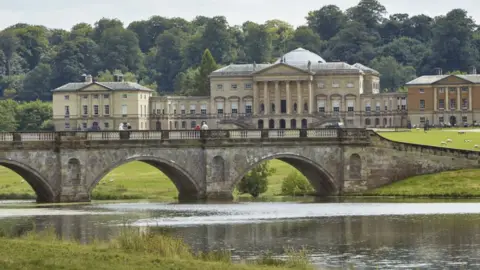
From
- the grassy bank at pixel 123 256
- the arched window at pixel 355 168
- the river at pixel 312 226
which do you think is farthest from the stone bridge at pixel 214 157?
the grassy bank at pixel 123 256

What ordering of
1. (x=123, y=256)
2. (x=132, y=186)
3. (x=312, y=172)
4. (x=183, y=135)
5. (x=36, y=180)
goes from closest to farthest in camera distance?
(x=123, y=256)
(x=36, y=180)
(x=183, y=135)
(x=312, y=172)
(x=132, y=186)

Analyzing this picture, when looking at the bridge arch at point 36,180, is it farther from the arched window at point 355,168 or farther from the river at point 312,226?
the arched window at point 355,168

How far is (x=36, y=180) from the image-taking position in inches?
3305

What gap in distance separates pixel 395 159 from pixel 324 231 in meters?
24.5

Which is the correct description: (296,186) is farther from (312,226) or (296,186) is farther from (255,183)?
(312,226)

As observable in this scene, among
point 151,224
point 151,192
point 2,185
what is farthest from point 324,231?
point 2,185

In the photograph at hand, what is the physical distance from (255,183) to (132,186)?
9950 mm

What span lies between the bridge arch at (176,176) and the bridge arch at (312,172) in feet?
7.74

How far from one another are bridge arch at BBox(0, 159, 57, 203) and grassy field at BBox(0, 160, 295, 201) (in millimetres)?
8539

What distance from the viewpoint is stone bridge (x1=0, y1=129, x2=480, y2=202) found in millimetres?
82938

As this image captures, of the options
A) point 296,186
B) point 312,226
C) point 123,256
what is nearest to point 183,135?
point 296,186

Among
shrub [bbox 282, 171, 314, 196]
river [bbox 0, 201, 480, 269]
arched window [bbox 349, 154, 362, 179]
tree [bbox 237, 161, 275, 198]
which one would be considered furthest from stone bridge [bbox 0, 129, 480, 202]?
tree [bbox 237, 161, 275, 198]

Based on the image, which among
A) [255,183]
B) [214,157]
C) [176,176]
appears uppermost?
[214,157]

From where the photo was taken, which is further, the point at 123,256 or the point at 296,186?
the point at 296,186
